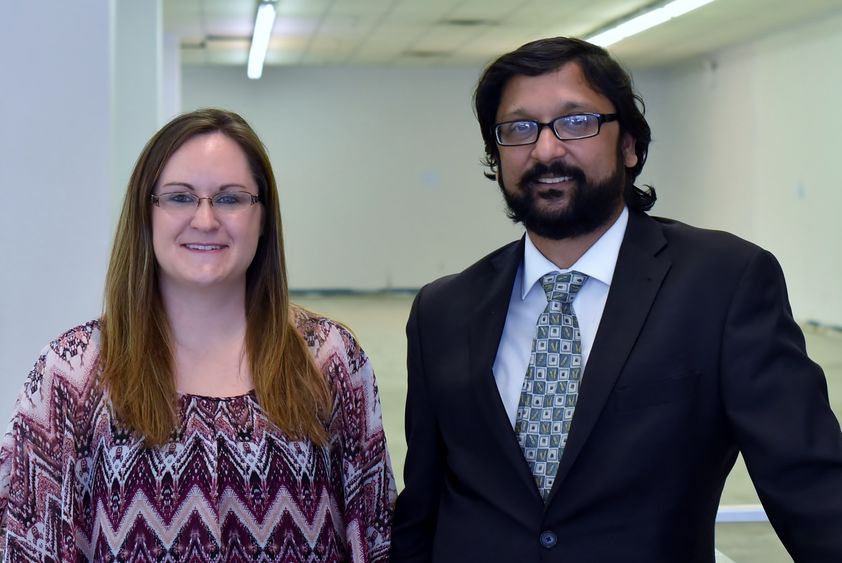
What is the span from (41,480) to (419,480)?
675 mm

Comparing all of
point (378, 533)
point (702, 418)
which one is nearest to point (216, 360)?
point (378, 533)

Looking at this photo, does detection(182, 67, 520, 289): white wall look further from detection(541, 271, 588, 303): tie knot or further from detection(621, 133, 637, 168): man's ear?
detection(541, 271, 588, 303): tie knot

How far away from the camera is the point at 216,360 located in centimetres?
185

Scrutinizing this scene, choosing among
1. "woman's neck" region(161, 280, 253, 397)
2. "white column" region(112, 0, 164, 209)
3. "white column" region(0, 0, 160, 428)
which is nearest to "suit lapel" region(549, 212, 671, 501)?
"woman's neck" region(161, 280, 253, 397)

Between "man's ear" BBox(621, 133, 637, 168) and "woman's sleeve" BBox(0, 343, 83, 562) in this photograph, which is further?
"man's ear" BBox(621, 133, 637, 168)

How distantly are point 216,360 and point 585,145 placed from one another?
2.53 ft

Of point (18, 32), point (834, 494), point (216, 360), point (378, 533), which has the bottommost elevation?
point (378, 533)

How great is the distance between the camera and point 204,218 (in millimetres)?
1763

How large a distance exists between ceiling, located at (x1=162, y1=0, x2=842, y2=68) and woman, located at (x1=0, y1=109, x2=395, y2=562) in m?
9.33

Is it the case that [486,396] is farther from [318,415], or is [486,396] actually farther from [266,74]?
[266,74]

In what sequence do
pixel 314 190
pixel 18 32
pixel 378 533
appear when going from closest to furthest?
pixel 378 533 < pixel 18 32 < pixel 314 190

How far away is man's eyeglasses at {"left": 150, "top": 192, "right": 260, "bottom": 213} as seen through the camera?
5.86 ft

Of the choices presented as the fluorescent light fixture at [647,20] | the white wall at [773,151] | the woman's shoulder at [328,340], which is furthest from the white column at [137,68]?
the white wall at [773,151]

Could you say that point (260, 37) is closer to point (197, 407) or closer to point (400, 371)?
point (400, 371)
